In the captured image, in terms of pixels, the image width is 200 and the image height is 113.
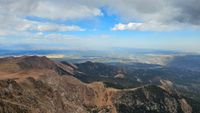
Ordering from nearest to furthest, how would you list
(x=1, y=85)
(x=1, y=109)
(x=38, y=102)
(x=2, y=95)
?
(x=1, y=109) → (x=2, y=95) → (x=1, y=85) → (x=38, y=102)

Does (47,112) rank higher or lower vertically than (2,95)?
lower

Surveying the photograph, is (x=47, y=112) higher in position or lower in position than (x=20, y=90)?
lower

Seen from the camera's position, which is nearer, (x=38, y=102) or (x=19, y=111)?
(x=19, y=111)

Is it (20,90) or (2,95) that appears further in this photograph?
(20,90)

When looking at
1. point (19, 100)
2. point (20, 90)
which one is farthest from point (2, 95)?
point (20, 90)

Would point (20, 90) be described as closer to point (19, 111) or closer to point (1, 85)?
point (1, 85)

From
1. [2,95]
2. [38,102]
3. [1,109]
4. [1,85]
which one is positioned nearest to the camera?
[1,109]

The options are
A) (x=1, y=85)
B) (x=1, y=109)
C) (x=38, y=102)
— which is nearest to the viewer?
(x=1, y=109)

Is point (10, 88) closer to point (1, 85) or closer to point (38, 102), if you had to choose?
point (1, 85)
